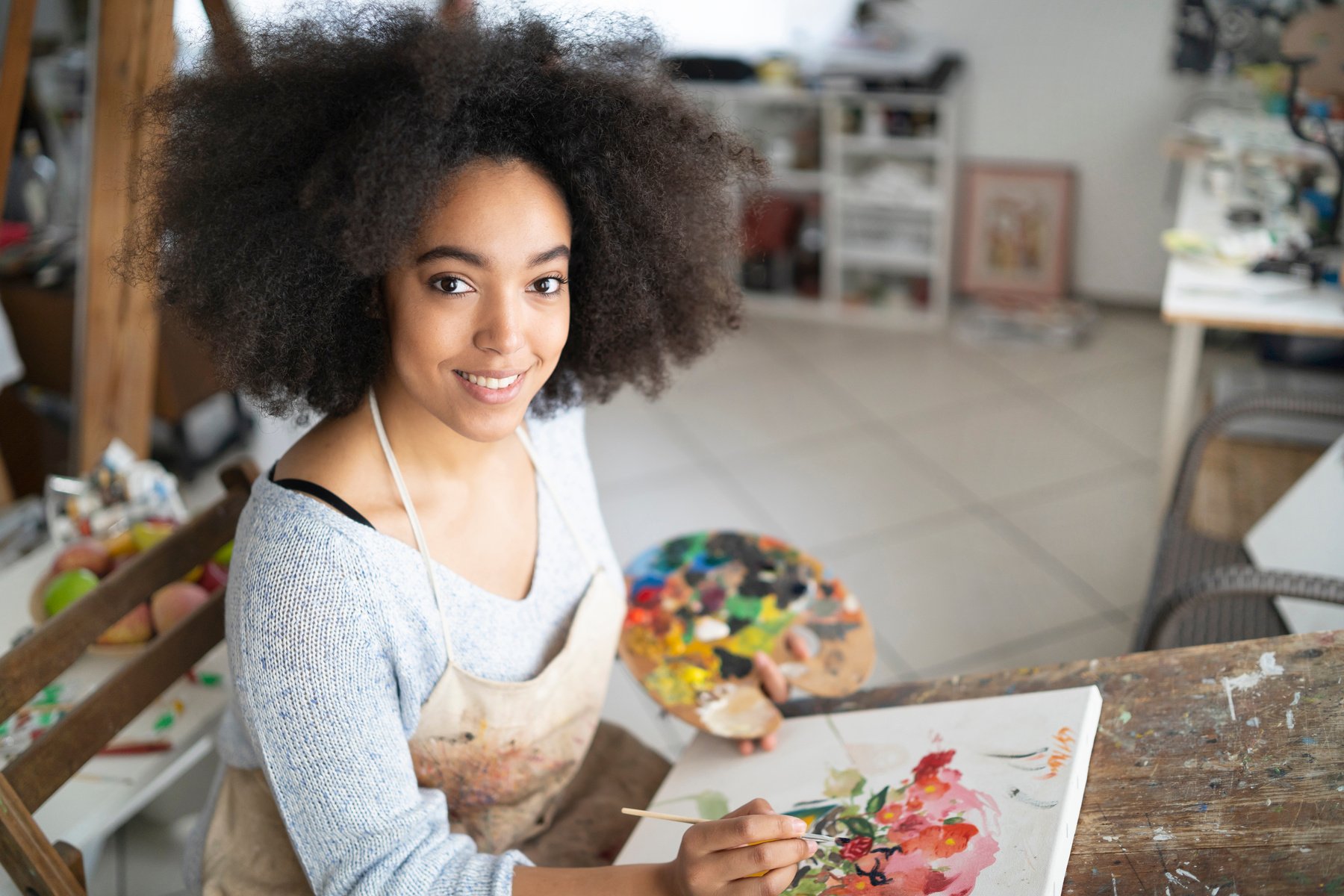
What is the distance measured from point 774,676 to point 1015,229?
3.32 meters

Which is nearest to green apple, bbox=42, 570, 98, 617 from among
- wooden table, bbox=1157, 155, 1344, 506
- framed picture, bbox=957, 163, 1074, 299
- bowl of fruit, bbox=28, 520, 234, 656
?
bowl of fruit, bbox=28, 520, 234, 656

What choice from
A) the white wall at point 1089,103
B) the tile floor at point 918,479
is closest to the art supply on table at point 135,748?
the tile floor at point 918,479

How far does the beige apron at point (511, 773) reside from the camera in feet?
4.09

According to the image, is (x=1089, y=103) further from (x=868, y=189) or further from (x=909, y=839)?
(x=909, y=839)

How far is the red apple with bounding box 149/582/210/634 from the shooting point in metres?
1.61

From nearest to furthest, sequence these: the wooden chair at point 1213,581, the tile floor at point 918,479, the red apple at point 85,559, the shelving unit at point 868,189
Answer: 1. the wooden chair at point 1213,581
2. the red apple at point 85,559
3. the tile floor at point 918,479
4. the shelving unit at point 868,189

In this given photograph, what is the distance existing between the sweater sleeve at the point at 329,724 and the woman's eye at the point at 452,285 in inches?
10.8

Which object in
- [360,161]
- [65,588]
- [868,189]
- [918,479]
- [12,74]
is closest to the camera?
[360,161]

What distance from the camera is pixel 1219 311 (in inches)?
89.1

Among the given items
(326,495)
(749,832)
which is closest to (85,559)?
(326,495)

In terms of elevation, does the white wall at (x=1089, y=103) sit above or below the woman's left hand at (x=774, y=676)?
above

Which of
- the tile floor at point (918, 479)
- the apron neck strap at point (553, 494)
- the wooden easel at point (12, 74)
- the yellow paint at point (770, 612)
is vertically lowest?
the tile floor at point (918, 479)

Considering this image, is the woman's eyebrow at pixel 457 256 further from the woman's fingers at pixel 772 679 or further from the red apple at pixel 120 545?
the red apple at pixel 120 545

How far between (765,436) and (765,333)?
0.86 meters
